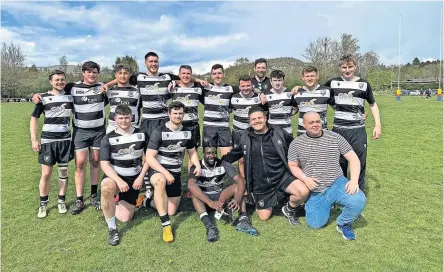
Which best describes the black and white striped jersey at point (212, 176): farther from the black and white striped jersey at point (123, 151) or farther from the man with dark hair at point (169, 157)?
the black and white striped jersey at point (123, 151)

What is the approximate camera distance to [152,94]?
238 inches

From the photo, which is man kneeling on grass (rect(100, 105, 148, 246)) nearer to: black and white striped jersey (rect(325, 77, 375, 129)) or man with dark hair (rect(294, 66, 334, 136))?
man with dark hair (rect(294, 66, 334, 136))

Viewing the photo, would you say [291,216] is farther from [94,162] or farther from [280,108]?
[94,162]

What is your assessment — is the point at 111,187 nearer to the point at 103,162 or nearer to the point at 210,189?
the point at 103,162

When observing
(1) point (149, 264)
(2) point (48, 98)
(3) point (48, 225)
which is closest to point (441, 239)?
(1) point (149, 264)

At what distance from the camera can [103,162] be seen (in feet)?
15.7

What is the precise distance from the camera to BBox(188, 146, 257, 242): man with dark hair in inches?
200

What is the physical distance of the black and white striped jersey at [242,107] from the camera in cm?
602

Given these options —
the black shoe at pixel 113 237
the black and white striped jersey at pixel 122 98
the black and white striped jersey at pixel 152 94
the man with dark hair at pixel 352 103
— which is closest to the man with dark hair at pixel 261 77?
the man with dark hair at pixel 352 103

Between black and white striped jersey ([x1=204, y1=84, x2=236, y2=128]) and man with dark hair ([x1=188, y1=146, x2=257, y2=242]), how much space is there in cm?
98

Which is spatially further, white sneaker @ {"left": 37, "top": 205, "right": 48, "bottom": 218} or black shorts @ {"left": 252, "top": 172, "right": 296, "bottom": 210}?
white sneaker @ {"left": 37, "top": 205, "right": 48, "bottom": 218}

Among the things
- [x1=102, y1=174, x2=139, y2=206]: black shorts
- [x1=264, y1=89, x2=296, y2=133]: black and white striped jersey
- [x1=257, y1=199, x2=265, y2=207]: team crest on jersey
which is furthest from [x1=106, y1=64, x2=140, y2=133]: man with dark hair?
[x1=257, y1=199, x2=265, y2=207]: team crest on jersey

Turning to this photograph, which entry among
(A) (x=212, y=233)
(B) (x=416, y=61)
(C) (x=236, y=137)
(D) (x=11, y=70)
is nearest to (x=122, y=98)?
(C) (x=236, y=137)

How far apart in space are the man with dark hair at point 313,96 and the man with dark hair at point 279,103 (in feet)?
0.84
